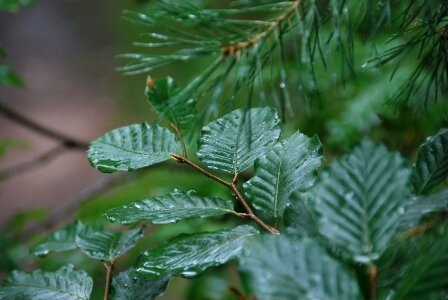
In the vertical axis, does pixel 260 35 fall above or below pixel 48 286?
above

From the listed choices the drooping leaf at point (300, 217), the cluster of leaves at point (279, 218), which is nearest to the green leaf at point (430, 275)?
the cluster of leaves at point (279, 218)

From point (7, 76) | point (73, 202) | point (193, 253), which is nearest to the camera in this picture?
point (193, 253)

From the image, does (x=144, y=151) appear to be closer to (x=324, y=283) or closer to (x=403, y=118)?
(x=324, y=283)

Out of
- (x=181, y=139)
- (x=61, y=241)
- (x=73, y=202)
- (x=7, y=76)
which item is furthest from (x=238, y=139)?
(x=73, y=202)

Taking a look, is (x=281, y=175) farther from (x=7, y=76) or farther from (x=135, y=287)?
(x=7, y=76)

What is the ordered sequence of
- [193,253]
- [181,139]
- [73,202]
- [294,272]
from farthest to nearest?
[73,202] < [181,139] < [193,253] < [294,272]

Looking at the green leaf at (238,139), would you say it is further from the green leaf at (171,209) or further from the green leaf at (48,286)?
the green leaf at (48,286)
